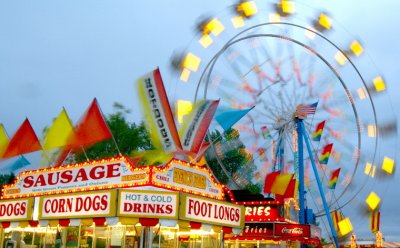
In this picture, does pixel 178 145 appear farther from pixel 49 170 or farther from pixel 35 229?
pixel 35 229

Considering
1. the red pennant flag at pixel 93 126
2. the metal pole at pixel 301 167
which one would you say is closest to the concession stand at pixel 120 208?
the red pennant flag at pixel 93 126

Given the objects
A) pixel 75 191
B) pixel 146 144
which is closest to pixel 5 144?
pixel 75 191

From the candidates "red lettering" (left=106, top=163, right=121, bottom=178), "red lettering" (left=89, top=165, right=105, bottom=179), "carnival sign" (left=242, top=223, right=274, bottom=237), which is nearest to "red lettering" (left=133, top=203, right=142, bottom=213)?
"red lettering" (left=106, top=163, right=121, bottom=178)

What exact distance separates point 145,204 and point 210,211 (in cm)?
313

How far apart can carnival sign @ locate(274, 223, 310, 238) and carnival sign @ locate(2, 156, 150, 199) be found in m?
12.6

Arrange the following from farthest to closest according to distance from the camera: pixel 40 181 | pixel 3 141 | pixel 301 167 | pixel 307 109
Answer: pixel 307 109, pixel 301 167, pixel 3 141, pixel 40 181

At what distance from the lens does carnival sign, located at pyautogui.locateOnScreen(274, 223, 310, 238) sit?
2844cm

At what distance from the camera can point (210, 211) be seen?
781 inches

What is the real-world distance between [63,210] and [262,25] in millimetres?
16420

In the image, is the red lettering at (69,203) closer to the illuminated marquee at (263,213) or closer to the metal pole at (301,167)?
the illuminated marquee at (263,213)

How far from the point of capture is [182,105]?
28.2 metres

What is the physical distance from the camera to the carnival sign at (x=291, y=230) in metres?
28.4

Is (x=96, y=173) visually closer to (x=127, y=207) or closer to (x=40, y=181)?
(x=127, y=207)

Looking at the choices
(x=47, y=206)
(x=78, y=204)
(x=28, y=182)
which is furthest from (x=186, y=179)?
(x=28, y=182)
